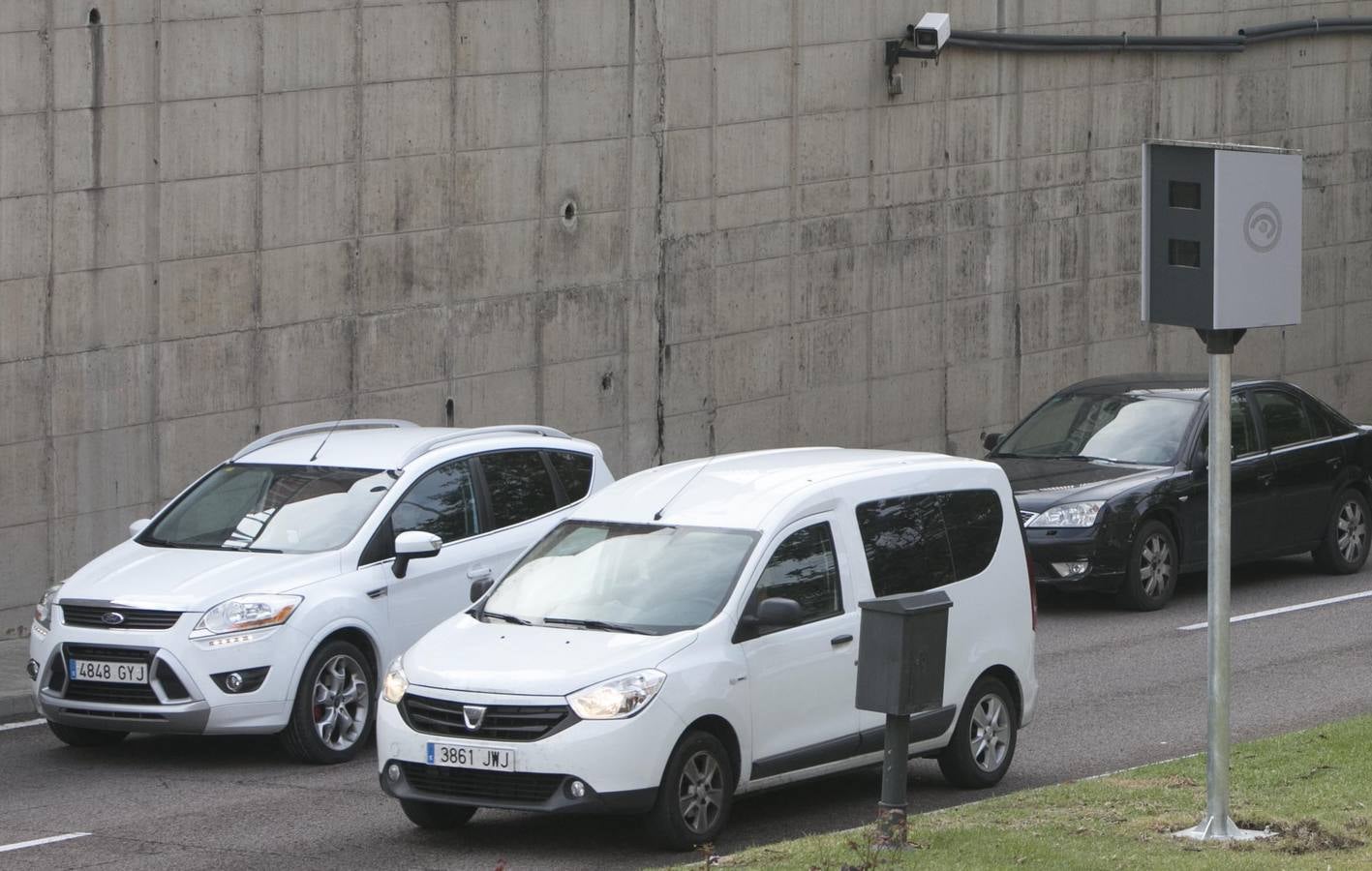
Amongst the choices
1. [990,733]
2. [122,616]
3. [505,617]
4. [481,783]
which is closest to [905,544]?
[990,733]

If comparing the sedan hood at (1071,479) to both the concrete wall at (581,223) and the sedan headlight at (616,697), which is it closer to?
the concrete wall at (581,223)

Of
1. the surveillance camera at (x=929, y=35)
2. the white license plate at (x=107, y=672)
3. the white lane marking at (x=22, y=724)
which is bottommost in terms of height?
the white lane marking at (x=22, y=724)

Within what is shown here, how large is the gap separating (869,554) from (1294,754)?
7.75ft

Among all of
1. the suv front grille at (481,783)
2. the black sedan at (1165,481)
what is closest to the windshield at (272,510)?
the suv front grille at (481,783)

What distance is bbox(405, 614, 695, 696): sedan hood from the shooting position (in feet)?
29.9

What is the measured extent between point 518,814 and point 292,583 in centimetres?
220

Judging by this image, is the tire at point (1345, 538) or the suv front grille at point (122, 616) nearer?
the suv front grille at point (122, 616)

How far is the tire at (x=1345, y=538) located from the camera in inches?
713

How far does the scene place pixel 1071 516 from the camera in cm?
1609

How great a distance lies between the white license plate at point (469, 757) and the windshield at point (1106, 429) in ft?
29.7

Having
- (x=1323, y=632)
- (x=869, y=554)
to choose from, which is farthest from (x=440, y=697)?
(x=1323, y=632)

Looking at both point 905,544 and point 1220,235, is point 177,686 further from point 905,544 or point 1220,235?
point 1220,235

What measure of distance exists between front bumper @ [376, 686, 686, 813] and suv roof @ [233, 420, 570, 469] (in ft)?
12.3

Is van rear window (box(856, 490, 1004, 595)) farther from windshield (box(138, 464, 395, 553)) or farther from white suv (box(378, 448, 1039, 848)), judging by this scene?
windshield (box(138, 464, 395, 553))
